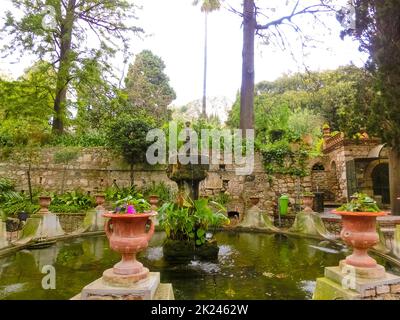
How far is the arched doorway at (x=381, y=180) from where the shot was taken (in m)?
13.5

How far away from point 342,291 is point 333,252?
3335 mm

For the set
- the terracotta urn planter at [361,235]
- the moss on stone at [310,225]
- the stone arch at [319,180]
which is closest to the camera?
the terracotta urn planter at [361,235]

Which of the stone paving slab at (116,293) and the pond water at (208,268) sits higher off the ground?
the stone paving slab at (116,293)

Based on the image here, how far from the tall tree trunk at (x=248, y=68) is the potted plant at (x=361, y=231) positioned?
415 inches

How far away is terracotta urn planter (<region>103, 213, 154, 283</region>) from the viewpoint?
3012 mm

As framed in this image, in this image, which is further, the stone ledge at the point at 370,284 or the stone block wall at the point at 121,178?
the stone block wall at the point at 121,178

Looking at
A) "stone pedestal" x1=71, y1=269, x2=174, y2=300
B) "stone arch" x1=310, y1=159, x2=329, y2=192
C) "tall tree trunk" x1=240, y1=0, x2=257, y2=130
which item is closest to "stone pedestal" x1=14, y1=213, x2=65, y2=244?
"stone pedestal" x1=71, y1=269, x2=174, y2=300

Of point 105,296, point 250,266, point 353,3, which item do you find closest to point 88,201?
point 250,266

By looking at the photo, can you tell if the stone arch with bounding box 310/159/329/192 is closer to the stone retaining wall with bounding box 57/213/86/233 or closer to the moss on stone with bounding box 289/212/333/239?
the moss on stone with bounding box 289/212/333/239

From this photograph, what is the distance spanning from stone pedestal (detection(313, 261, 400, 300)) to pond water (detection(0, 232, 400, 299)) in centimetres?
53
